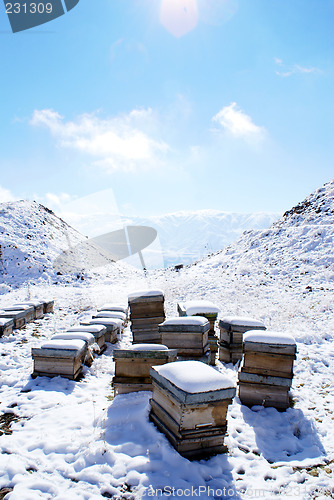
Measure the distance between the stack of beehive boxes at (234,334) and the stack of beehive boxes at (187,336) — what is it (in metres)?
1.43

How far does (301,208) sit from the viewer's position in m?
26.2

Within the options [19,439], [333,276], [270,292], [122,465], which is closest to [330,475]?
[122,465]

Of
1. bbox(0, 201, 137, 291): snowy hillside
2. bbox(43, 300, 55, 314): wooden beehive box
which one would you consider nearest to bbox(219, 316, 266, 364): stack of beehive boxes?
bbox(43, 300, 55, 314): wooden beehive box

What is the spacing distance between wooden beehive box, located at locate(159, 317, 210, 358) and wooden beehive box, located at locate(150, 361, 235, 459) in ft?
7.84

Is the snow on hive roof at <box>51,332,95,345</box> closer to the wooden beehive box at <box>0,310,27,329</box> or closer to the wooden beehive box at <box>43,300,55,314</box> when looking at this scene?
the wooden beehive box at <box>0,310,27,329</box>

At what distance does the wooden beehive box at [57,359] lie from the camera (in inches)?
262

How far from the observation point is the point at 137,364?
225 inches

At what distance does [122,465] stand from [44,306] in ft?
36.7

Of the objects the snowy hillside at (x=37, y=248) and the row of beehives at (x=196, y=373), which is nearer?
the row of beehives at (x=196, y=373)

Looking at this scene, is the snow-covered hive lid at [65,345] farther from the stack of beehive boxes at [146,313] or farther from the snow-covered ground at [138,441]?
the stack of beehive boxes at [146,313]

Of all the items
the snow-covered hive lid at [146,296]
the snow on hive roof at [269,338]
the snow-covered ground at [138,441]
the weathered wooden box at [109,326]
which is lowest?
the snow-covered ground at [138,441]

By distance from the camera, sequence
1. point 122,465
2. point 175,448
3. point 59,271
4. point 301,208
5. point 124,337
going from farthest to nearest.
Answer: point 301,208 < point 59,271 < point 124,337 < point 175,448 < point 122,465

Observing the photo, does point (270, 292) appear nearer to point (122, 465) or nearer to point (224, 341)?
point (224, 341)

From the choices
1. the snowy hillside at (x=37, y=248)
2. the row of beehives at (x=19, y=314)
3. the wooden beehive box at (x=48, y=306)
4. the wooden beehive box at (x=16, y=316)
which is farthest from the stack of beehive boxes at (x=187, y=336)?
the snowy hillside at (x=37, y=248)
